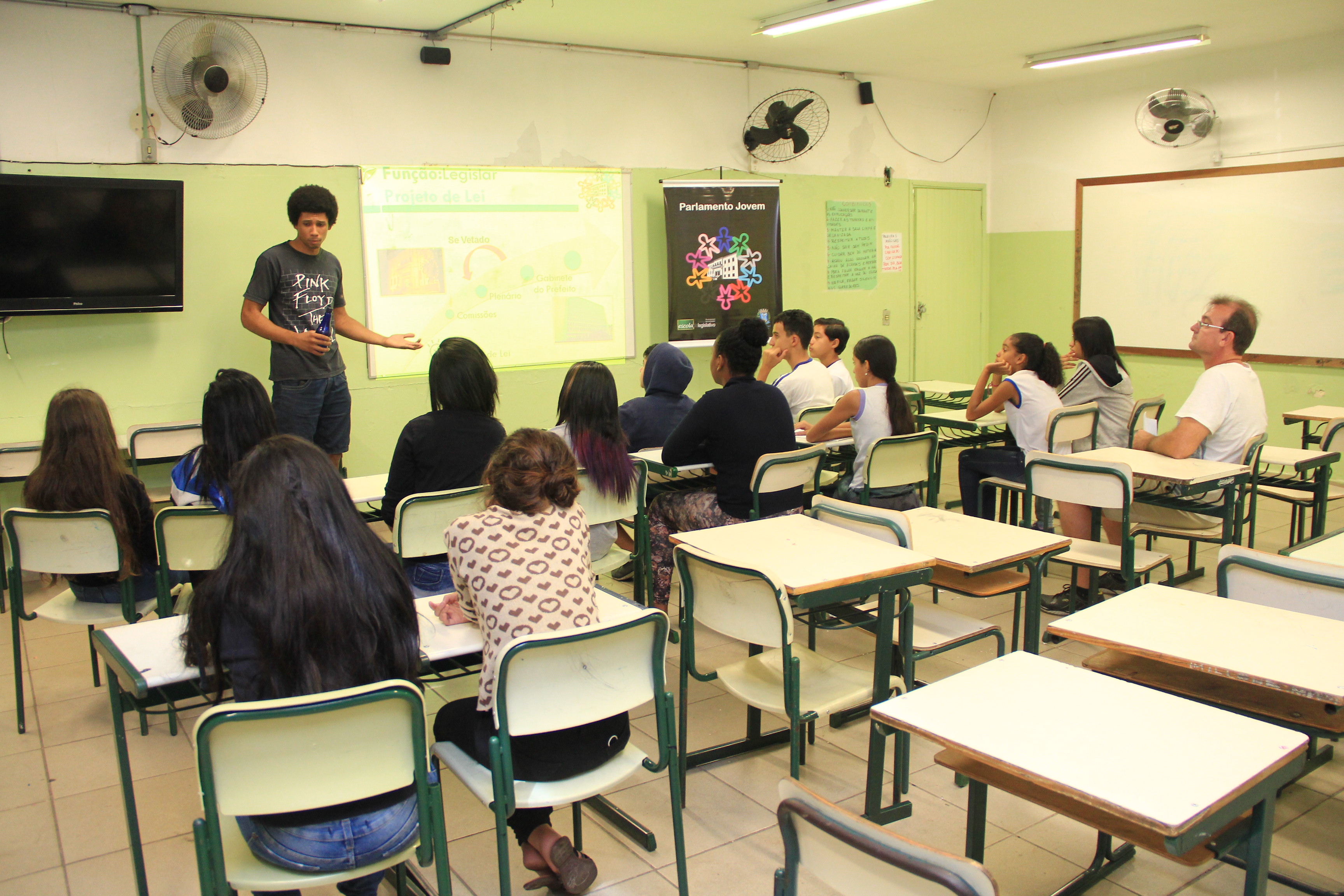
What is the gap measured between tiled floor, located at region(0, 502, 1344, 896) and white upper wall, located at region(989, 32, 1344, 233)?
5447 mm

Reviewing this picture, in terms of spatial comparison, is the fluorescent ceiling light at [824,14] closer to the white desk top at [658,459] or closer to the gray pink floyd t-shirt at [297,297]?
the white desk top at [658,459]

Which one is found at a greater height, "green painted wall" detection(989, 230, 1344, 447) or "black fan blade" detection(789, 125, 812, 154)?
"black fan blade" detection(789, 125, 812, 154)

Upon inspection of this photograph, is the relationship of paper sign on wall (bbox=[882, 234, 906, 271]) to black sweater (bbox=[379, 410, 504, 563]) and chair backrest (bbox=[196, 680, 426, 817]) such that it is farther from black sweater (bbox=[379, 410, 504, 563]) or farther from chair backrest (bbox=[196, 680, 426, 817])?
chair backrest (bbox=[196, 680, 426, 817])

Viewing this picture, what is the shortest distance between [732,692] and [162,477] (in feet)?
12.4

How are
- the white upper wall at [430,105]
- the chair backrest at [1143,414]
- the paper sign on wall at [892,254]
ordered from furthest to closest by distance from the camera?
1. the paper sign on wall at [892,254]
2. the chair backrest at [1143,414]
3. the white upper wall at [430,105]

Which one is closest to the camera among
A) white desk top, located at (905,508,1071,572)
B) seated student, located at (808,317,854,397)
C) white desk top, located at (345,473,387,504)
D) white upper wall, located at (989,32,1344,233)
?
white desk top, located at (905,508,1071,572)

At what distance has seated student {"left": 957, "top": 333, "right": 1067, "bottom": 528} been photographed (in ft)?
14.7

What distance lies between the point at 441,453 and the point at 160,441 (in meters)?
2.20

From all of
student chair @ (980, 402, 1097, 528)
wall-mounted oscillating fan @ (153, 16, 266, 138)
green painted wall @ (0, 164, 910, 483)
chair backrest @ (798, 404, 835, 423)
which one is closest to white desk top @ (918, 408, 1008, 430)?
student chair @ (980, 402, 1097, 528)

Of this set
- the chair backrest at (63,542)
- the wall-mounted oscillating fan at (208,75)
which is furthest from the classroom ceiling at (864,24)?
the chair backrest at (63,542)

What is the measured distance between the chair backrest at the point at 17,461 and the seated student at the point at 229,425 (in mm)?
2087

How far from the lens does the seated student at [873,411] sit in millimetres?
4254

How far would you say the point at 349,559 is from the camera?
167 centimetres

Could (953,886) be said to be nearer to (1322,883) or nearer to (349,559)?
(349,559)
